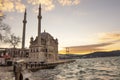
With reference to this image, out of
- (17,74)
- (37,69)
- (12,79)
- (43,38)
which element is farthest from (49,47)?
(17,74)

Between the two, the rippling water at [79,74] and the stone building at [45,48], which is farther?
the stone building at [45,48]

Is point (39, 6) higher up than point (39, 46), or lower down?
higher up

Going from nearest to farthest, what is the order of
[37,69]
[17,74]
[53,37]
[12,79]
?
1. [17,74]
2. [12,79]
3. [37,69]
4. [53,37]

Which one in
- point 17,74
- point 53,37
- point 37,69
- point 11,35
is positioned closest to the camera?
point 17,74

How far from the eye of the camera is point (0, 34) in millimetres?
29734

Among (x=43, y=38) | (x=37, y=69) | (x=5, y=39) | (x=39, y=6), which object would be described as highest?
(x=39, y=6)

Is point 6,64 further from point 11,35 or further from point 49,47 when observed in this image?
point 49,47

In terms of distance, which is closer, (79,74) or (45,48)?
(79,74)

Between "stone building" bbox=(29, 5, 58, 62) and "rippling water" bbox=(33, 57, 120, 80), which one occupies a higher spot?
"stone building" bbox=(29, 5, 58, 62)

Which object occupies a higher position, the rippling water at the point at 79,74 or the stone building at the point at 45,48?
the stone building at the point at 45,48

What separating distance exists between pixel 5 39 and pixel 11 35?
2617 millimetres

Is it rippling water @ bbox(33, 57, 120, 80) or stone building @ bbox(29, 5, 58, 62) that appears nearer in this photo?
rippling water @ bbox(33, 57, 120, 80)

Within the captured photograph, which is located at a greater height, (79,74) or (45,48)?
(45,48)

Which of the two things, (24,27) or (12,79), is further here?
(24,27)
